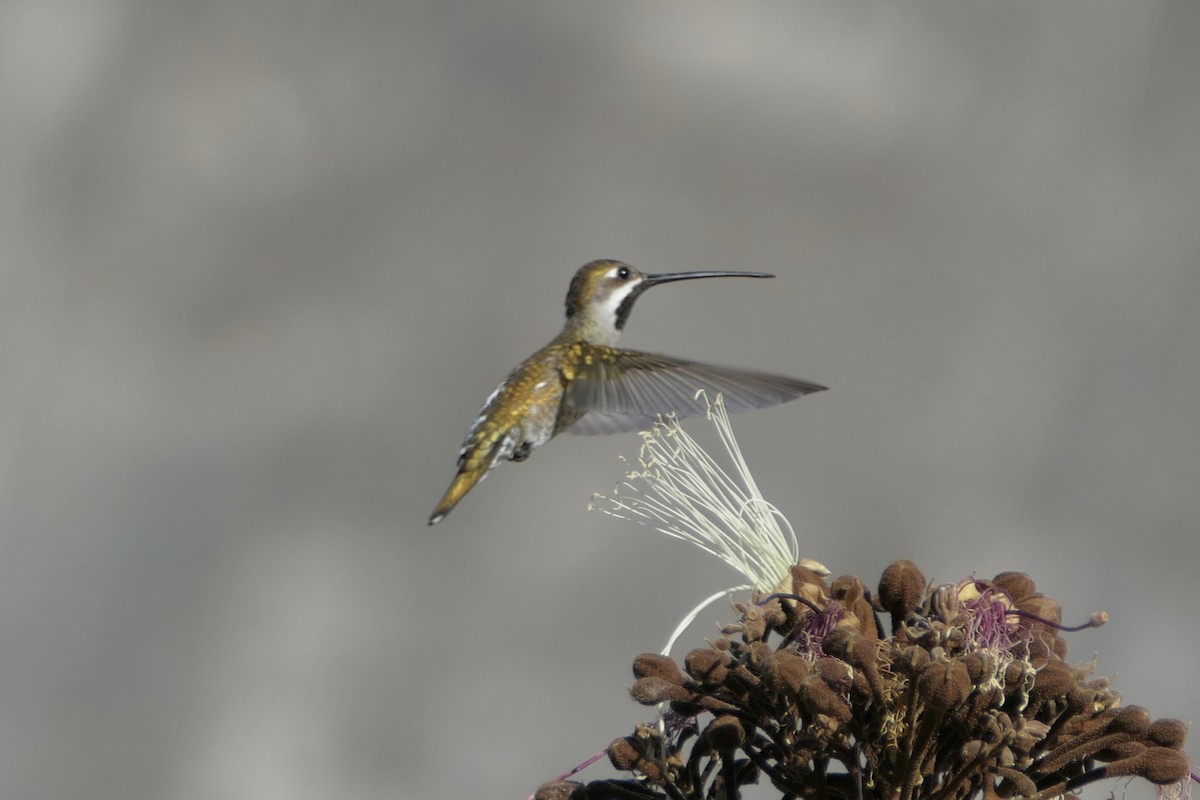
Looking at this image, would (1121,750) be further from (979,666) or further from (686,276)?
(686,276)

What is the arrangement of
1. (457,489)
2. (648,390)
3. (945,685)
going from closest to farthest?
(945,685) < (648,390) < (457,489)

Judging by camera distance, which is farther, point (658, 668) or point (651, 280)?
point (651, 280)

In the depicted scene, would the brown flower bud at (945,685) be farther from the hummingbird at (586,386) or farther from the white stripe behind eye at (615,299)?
the white stripe behind eye at (615,299)

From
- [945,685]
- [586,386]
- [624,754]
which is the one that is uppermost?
[586,386]

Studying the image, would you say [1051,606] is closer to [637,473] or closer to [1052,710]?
[1052,710]

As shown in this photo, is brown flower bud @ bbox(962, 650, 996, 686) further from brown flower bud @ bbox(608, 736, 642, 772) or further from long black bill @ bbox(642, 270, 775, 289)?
long black bill @ bbox(642, 270, 775, 289)

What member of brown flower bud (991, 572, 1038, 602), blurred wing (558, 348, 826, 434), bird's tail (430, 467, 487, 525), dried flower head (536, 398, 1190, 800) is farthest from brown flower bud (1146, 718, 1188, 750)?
bird's tail (430, 467, 487, 525)

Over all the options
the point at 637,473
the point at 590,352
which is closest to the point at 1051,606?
the point at 637,473

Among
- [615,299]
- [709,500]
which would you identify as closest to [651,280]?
[615,299]
